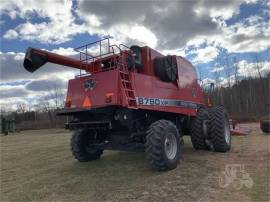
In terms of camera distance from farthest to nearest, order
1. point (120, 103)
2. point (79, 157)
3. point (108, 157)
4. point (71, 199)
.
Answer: point (108, 157) → point (79, 157) → point (120, 103) → point (71, 199)

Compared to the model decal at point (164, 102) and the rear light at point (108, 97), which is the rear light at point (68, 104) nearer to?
the rear light at point (108, 97)

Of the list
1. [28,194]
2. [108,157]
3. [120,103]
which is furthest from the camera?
[108,157]

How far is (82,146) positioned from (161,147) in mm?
3188

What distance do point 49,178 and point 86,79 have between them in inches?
112

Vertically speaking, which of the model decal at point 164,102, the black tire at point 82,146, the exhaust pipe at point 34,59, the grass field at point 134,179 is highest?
the exhaust pipe at point 34,59

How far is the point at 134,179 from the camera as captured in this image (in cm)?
830

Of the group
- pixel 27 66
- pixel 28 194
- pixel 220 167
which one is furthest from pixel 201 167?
pixel 27 66

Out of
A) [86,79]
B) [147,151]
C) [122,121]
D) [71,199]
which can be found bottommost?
[71,199]

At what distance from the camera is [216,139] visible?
11398mm

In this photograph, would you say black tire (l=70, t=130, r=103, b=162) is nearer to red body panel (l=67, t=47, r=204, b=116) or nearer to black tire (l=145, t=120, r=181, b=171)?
red body panel (l=67, t=47, r=204, b=116)

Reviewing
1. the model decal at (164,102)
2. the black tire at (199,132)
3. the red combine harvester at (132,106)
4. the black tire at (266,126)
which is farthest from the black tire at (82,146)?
the black tire at (266,126)

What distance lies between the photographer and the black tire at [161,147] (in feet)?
27.5

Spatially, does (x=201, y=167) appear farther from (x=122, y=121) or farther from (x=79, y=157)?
(x=79, y=157)

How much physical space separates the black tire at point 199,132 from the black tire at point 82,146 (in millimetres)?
3311
